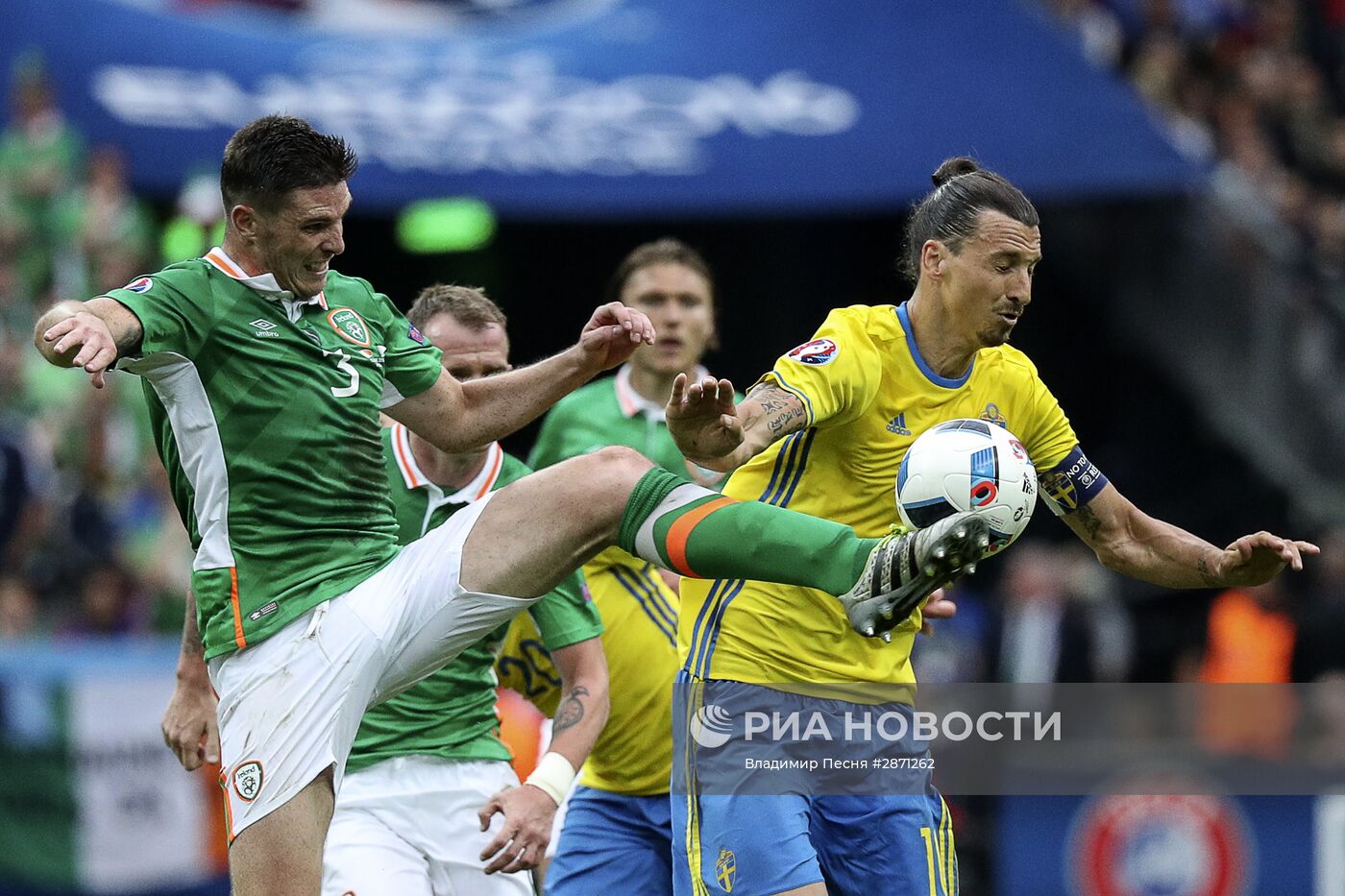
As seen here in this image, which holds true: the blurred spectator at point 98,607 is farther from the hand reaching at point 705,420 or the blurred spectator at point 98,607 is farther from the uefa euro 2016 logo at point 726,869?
the hand reaching at point 705,420

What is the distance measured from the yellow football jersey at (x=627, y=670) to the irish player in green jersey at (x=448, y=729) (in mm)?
393

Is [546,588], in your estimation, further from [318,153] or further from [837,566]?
[318,153]

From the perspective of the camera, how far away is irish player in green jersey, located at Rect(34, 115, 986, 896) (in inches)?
187

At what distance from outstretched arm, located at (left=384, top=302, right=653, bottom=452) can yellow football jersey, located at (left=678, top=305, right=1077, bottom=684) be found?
1.74 feet

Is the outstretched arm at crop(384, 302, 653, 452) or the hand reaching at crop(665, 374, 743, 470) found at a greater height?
the outstretched arm at crop(384, 302, 653, 452)

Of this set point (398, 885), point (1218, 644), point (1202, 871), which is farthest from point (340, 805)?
point (1218, 644)

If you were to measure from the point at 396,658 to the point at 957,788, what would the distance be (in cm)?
759

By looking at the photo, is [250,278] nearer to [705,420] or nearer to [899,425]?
[705,420]

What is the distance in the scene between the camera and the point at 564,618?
5918 millimetres

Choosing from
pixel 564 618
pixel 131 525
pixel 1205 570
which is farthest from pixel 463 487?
pixel 131 525

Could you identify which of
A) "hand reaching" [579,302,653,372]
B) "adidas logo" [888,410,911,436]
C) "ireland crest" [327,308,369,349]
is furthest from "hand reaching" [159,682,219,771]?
"adidas logo" [888,410,911,436]

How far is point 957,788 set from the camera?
1193 cm

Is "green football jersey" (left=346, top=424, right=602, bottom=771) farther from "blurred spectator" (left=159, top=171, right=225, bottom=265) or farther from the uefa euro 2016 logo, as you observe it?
"blurred spectator" (left=159, top=171, right=225, bottom=265)

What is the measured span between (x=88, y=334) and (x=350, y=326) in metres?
0.97
